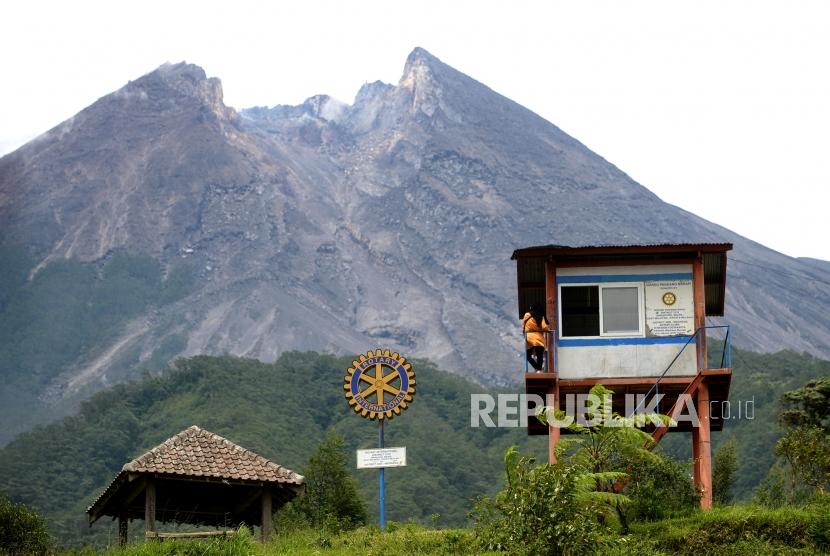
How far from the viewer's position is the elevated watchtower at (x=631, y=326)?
34406 millimetres

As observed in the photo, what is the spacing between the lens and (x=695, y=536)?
28906 mm

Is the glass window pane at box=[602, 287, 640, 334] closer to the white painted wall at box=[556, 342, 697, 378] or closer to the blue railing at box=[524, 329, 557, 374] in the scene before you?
the white painted wall at box=[556, 342, 697, 378]

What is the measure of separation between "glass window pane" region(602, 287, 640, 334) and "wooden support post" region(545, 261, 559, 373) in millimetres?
1283


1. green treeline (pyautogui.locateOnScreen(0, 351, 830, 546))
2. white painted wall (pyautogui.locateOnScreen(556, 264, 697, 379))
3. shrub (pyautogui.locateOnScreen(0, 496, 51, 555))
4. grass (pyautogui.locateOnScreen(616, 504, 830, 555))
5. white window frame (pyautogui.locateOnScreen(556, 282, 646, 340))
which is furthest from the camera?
green treeline (pyautogui.locateOnScreen(0, 351, 830, 546))

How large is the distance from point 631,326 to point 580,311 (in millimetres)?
1349

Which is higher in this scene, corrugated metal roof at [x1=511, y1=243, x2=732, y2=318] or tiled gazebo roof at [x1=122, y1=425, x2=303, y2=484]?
corrugated metal roof at [x1=511, y1=243, x2=732, y2=318]

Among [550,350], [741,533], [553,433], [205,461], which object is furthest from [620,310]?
[205,461]

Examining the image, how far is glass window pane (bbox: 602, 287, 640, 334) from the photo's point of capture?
1375 inches

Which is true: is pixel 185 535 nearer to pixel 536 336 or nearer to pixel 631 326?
pixel 536 336

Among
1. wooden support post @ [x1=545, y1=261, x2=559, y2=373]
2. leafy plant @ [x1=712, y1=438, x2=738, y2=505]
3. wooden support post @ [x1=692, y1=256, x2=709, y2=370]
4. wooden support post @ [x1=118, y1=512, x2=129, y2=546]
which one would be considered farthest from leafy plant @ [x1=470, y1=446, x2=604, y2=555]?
leafy plant @ [x1=712, y1=438, x2=738, y2=505]

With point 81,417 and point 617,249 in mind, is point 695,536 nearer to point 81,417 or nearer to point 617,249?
point 617,249

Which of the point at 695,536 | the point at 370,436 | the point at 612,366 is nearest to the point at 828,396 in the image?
the point at 612,366

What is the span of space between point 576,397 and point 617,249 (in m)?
3.92

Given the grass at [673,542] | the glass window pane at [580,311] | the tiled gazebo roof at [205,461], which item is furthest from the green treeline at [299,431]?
the grass at [673,542]
